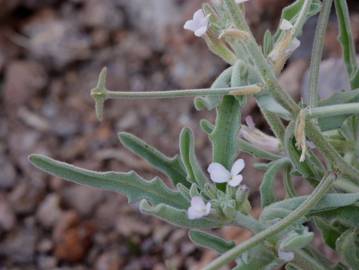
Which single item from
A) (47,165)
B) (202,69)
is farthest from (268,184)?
(202,69)

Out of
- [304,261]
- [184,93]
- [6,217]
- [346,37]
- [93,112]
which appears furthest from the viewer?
[93,112]

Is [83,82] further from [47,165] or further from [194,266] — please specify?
[47,165]

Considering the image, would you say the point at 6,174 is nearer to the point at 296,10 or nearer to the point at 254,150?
the point at 254,150

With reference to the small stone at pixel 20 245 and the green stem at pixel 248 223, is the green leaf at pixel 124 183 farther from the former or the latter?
the small stone at pixel 20 245

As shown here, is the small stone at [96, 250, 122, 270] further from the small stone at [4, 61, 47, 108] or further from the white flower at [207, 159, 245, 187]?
the white flower at [207, 159, 245, 187]

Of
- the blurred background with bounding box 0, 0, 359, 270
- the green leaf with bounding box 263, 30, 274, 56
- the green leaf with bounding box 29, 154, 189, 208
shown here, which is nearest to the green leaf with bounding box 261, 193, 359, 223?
the green leaf with bounding box 29, 154, 189, 208

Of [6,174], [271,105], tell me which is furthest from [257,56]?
[6,174]
